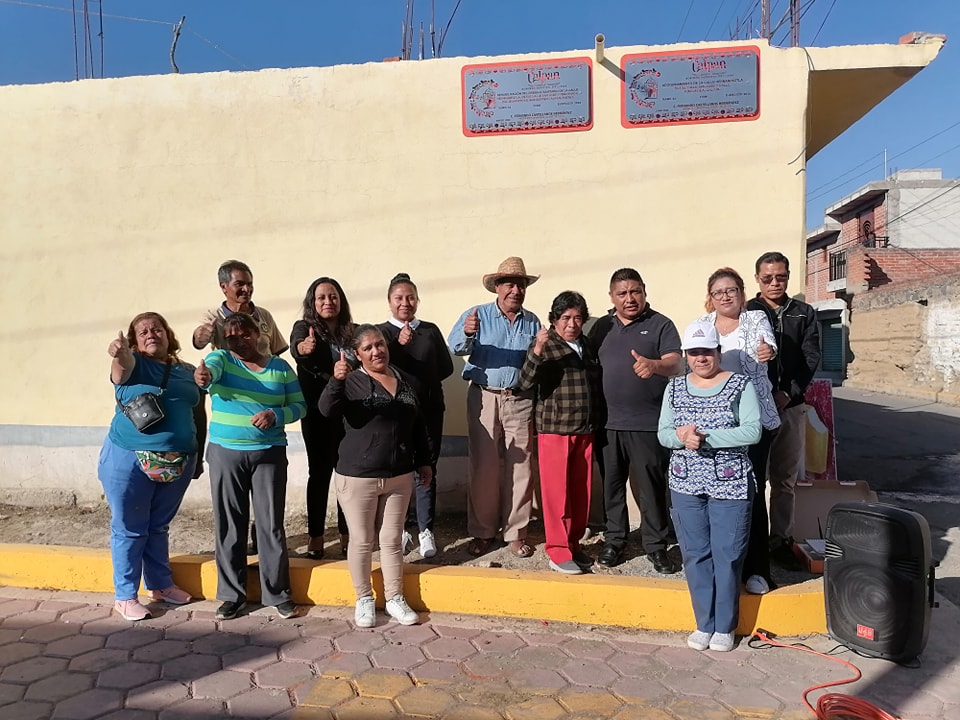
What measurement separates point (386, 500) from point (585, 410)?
1.34 m

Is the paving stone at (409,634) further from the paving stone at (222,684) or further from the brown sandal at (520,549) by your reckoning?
the brown sandal at (520,549)

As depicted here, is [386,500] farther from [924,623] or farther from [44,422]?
[44,422]

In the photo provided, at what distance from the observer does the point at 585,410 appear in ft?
13.5

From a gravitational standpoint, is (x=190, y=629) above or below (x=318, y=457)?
below

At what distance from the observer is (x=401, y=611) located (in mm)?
3725

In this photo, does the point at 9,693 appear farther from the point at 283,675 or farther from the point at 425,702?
the point at 425,702

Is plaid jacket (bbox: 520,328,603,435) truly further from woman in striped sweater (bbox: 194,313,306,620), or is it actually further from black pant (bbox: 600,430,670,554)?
woman in striped sweater (bbox: 194,313,306,620)

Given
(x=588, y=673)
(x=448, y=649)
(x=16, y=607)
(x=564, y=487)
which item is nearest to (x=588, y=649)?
(x=588, y=673)

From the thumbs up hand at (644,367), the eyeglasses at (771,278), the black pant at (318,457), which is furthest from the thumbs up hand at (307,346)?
the eyeglasses at (771,278)

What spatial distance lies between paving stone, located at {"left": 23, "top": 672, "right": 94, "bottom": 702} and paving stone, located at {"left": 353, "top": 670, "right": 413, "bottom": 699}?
1274mm

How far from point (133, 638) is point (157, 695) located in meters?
0.69

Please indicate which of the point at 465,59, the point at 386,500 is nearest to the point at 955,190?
the point at 465,59

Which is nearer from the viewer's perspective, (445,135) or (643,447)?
(643,447)

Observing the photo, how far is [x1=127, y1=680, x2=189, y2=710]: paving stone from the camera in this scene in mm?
2947
